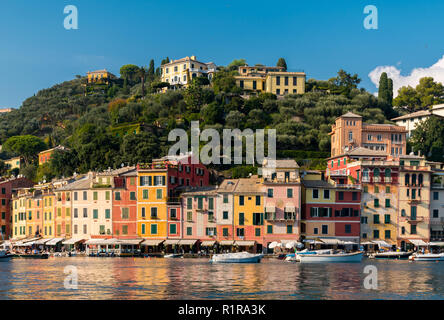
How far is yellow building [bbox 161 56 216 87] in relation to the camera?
168750mm

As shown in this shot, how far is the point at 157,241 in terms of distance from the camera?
258ft

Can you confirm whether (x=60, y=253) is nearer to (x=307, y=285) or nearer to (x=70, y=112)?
(x=307, y=285)

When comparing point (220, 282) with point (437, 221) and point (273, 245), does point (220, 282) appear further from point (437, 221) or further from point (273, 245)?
point (437, 221)

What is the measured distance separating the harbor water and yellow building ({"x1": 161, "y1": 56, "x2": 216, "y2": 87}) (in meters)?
111

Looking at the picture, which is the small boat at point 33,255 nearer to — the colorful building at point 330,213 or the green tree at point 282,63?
the colorful building at point 330,213

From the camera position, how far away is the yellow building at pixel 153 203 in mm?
80125

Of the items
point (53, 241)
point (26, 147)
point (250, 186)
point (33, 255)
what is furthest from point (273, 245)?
point (26, 147)

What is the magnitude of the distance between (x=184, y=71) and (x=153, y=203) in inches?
3745

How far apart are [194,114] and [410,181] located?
196ft

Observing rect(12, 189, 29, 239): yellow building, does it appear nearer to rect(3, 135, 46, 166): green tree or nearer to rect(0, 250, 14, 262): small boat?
rect(0, 250, 14, 262): small boat

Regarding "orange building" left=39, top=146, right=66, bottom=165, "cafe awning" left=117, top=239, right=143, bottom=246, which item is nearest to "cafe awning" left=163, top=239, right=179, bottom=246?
"cafe awning" left=117, top=239, right=143, bottom=246

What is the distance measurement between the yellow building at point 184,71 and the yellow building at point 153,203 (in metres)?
87.2

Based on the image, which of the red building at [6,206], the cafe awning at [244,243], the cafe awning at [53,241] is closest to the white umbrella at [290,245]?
the cafe awning at [244,243]
